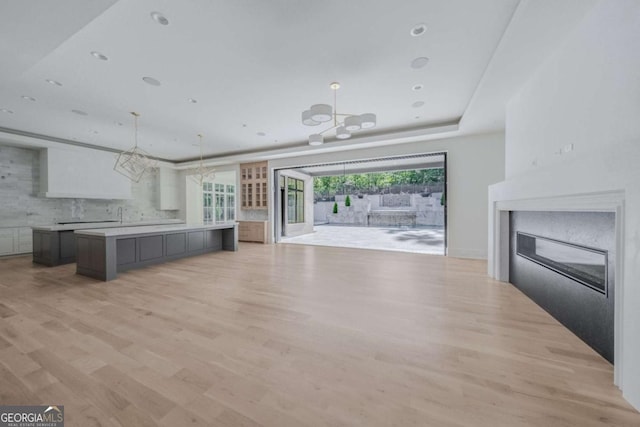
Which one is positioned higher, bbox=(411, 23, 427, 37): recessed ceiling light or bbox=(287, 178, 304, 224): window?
bbox=(411, 23, 427, 37): recessed ceiling light

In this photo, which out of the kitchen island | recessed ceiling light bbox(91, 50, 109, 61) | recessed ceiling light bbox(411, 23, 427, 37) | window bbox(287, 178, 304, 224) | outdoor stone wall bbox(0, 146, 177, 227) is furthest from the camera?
window bbox(287, 178, 304, 224)

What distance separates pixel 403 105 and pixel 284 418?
496 centimetres

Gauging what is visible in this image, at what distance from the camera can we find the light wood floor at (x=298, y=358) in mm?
1431

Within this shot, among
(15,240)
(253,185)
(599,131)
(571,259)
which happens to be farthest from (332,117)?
(15,240)

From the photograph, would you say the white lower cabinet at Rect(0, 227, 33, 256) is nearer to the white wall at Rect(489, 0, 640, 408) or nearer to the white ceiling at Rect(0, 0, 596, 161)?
the white ceiling at Rect(0, 0, 596, 161)

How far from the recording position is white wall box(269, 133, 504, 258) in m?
5.67

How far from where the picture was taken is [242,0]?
7.23ft

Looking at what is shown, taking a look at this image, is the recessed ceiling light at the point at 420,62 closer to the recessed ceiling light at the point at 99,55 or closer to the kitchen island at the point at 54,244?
the recessed ceiling light at the point at 99,55

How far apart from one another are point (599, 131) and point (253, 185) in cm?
849

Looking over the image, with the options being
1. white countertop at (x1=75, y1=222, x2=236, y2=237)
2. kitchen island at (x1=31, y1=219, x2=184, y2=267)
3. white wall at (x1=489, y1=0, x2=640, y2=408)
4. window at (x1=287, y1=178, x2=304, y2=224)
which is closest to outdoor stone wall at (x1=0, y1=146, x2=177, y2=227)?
kitchen island at (x1=31, y1=219, x2=184, y2=267)

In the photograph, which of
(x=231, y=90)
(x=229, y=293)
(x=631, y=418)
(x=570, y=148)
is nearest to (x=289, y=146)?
(x=231, y=90)

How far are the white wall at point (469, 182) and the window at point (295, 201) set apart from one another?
6.06 meters

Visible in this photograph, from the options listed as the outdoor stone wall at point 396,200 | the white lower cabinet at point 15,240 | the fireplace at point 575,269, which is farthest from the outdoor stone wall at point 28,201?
the outdoor stone wall at point 396,200

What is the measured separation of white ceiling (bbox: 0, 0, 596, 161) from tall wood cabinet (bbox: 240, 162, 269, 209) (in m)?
3.23
